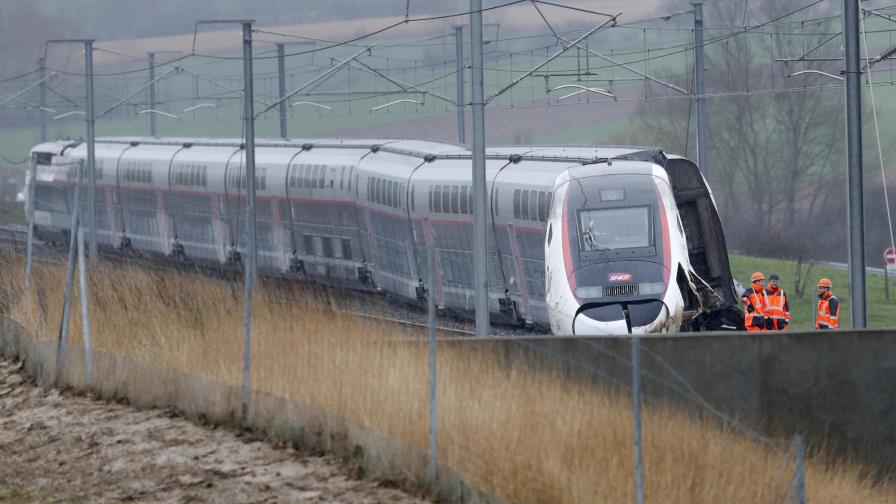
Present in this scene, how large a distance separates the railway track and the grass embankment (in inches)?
677

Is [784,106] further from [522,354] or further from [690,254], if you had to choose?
[522,354]

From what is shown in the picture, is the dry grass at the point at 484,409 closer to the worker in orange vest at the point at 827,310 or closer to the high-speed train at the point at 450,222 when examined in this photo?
the high-speed train at the point at 450,222

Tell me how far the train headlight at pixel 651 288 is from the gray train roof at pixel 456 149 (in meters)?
3.33

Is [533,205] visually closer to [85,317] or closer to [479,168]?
[479,168]

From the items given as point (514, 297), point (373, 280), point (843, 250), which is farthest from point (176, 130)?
point (514, 297)

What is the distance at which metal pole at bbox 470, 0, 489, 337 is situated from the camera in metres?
22.0

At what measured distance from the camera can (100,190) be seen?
5206cm

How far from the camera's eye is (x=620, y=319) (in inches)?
969

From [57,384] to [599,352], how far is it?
273 inches

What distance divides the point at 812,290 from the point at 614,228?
30548mm

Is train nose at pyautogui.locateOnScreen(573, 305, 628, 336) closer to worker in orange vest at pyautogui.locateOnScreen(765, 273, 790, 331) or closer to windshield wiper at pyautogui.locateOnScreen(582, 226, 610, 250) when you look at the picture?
windshield wiper at pyautogui.locateOnScreen(582, 226, 610, 250)

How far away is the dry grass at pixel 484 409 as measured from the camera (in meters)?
11.7

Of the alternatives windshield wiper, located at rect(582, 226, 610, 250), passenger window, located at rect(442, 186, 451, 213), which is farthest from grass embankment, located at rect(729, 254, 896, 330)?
windshield wiper, located at rect(582, 226, 610, 250)

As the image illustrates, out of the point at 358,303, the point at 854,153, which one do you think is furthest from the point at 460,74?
the point at 358,303
